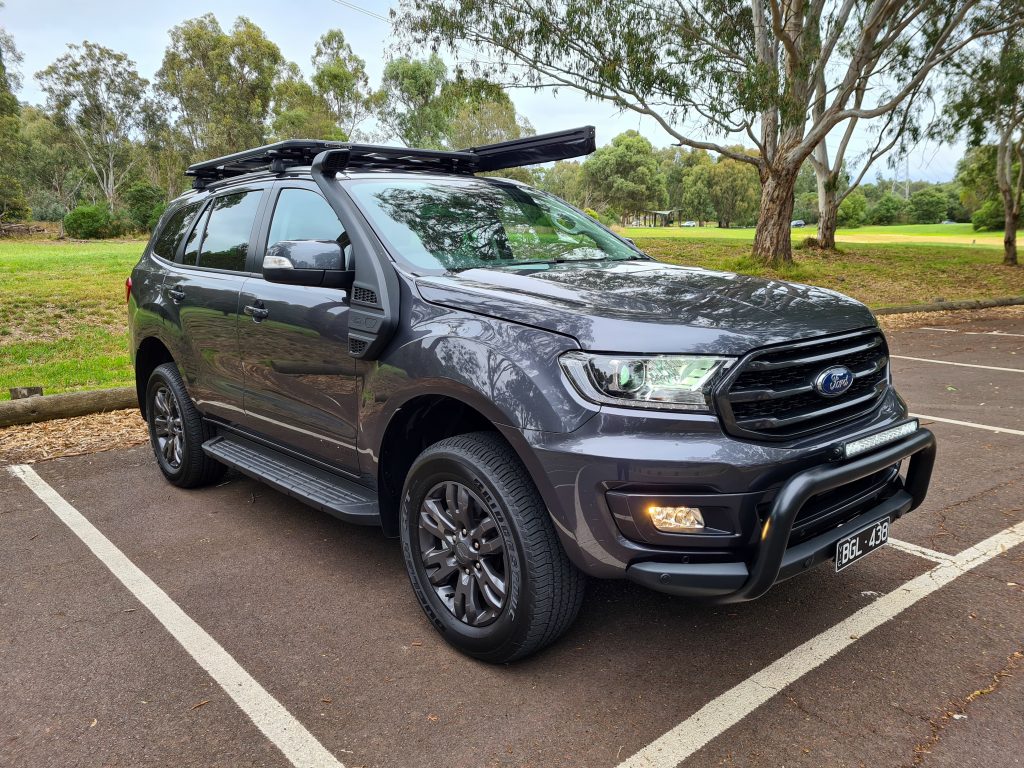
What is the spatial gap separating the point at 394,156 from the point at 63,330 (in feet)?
29.2

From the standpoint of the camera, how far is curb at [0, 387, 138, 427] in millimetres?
6332

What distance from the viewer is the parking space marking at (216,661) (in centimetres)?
247

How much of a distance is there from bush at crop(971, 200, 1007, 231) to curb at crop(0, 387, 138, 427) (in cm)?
5543

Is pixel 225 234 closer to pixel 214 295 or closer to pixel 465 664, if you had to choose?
pixel 214 295

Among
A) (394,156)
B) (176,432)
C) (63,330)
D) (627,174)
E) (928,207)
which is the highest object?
(627,174)

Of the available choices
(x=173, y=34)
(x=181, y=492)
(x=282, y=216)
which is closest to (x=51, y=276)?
(x=181, y=492)

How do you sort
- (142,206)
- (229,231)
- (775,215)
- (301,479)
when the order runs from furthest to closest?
(142,206) → (775,215) → (229,231) → (301,479)

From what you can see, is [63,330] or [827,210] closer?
[63,330]

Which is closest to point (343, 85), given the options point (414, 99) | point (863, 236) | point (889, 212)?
point (414, 99)

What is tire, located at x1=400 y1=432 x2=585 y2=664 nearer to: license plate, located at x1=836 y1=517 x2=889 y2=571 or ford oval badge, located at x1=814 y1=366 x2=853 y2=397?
license plate, located at x1=836 y1=517 x2=889 y2=571

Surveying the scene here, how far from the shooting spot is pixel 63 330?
35.6 ft

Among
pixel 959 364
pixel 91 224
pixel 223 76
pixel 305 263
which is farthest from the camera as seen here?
pixel 223 76

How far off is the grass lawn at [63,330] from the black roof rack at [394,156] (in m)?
4.12

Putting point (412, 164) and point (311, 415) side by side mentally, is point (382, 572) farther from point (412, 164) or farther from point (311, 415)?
point (412, 164)
